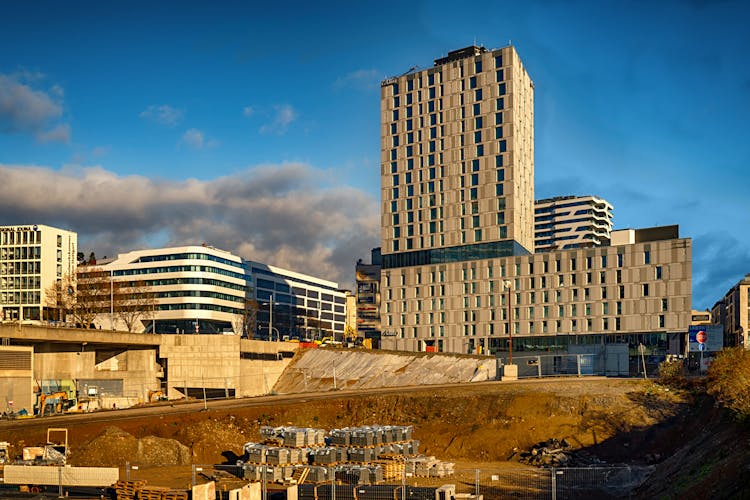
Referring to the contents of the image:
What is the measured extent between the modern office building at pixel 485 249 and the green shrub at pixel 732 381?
71648mm

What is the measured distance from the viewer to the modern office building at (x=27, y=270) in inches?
6624

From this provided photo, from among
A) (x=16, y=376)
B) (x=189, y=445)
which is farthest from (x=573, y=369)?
(x=16, y=376)

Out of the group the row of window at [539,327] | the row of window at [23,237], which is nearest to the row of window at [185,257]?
the row of window at [23,237]

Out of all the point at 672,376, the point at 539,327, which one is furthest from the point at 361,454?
the point at 539,327

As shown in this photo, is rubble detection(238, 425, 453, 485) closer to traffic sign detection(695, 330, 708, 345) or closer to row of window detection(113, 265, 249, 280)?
traffic sign detection(695, 330, 708, 345)

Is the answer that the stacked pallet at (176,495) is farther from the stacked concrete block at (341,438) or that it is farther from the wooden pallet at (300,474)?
the stacked concrete block at (341,438)

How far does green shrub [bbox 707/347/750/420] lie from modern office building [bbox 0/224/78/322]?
486 ft

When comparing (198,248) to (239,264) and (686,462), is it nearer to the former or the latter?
(239,264)

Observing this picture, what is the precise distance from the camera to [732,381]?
44.3 meters

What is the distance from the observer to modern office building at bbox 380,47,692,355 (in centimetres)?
12600

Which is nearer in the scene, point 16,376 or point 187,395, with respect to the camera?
point 16,376

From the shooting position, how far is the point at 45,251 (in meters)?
170

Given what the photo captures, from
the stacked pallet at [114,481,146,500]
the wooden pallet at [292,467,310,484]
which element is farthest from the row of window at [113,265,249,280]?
the stacked pallet at [114,481,146,500]

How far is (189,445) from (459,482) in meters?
22.3
